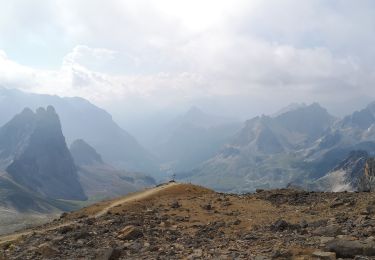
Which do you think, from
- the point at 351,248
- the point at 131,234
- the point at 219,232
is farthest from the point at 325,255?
the point at 131,234

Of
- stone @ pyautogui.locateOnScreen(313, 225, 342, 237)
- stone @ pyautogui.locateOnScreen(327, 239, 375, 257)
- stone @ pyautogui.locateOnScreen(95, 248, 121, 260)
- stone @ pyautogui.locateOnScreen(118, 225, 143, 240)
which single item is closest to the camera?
stone @ pyautogui.locateOnScreen(327, 239, 375, 257)

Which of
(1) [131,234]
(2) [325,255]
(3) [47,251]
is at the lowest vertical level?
(3) [47,251]

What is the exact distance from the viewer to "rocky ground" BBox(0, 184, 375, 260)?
20281mm

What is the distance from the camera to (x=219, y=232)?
27.0 meters

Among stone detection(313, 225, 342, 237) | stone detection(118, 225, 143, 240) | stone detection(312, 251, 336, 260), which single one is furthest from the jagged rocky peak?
stone detection(312, 251, 336, 260)

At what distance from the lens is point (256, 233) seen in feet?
82.9

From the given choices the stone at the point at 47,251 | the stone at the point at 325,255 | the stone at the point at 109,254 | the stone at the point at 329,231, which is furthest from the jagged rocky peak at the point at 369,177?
the stone at the point at 325,255

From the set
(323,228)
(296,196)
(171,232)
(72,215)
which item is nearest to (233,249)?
(323,228)

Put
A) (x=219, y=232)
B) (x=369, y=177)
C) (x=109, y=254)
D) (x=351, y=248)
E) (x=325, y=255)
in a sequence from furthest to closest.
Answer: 1. (x=369, y=177)
2. (x=219, y=232)
3. (x=109, y=254)
4. (x=351, y=248)
5. (x=325, y=255)

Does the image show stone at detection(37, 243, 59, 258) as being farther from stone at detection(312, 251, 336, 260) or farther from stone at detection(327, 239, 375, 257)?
stone at detection(327, 239, 375, 257)

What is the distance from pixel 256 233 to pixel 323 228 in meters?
3.78

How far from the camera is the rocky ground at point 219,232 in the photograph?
66.5 ft

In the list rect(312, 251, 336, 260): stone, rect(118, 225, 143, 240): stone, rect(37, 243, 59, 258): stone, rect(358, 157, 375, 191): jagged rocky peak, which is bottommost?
rect(37, 243, 59, 258): stone

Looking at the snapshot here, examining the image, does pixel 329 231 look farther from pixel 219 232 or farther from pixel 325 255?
pixel 219 232
